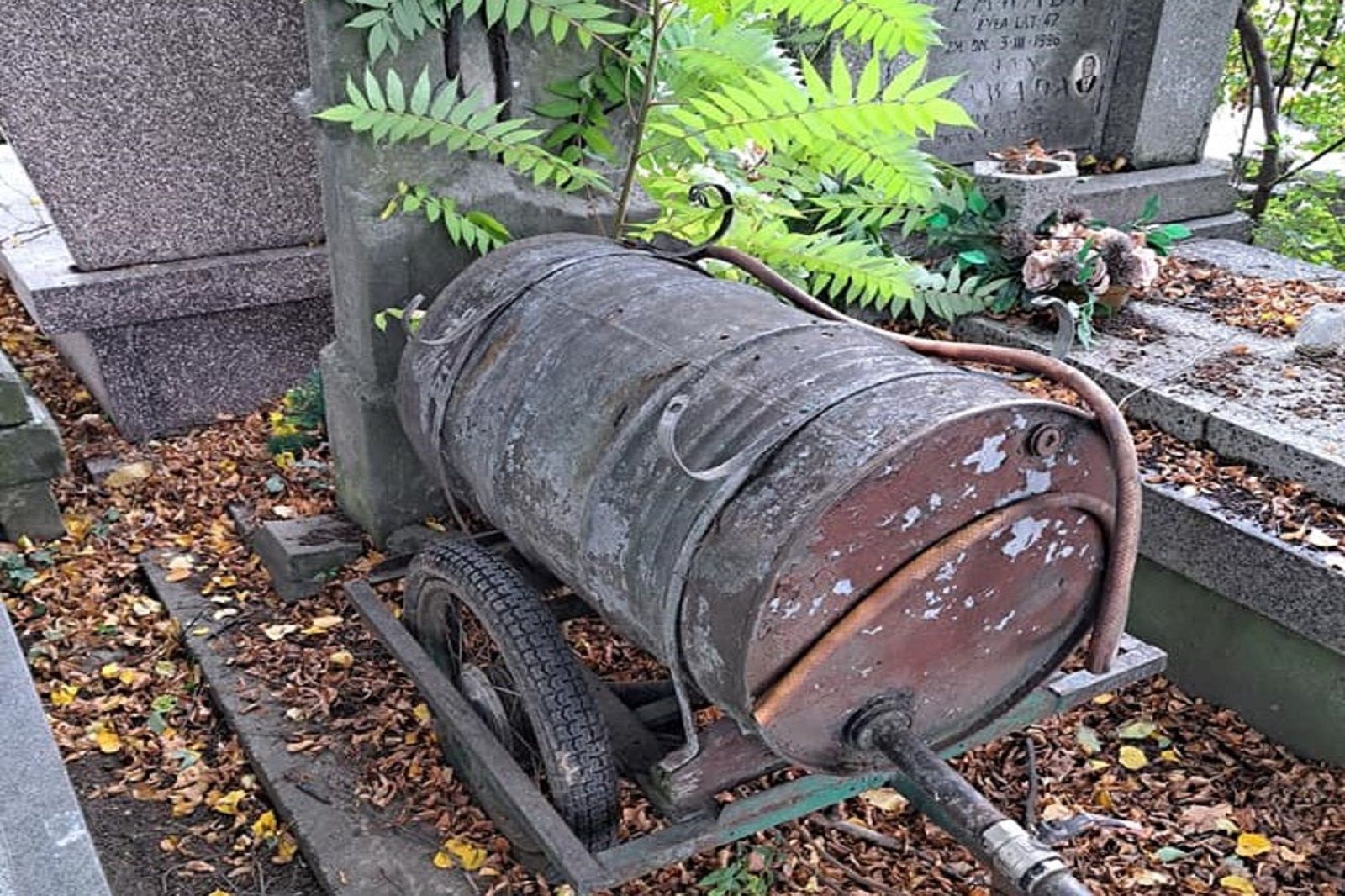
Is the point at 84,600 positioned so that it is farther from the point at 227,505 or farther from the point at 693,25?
the point at 693,25

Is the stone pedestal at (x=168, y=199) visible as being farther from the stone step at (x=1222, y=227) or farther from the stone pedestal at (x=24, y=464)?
the stone step at (x=1222, y=227)

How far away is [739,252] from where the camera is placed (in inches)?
124

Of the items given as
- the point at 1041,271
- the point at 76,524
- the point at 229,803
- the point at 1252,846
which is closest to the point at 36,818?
the point at 229,803

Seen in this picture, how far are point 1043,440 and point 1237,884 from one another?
1.56 m

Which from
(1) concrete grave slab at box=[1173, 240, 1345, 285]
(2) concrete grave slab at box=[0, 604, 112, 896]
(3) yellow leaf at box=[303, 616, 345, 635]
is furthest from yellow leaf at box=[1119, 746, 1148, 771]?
(1) concrete grave slab at box=[1173, 240, 1345, 285]

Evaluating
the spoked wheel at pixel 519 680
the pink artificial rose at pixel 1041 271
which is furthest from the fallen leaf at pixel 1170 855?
the pink artificial rose at pixel 1041 271

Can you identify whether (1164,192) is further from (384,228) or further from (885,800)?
(384,228)

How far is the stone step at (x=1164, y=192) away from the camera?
5762mm

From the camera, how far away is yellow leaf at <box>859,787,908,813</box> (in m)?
3.09

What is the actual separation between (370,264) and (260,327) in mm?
1508

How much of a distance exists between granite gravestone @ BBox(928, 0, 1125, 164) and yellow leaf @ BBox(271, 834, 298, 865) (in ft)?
13.2

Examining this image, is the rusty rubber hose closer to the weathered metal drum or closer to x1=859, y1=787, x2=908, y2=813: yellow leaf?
the weathered metal drum

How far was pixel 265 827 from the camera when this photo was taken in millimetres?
2932

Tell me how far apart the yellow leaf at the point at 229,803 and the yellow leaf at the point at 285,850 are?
0.18 meters
